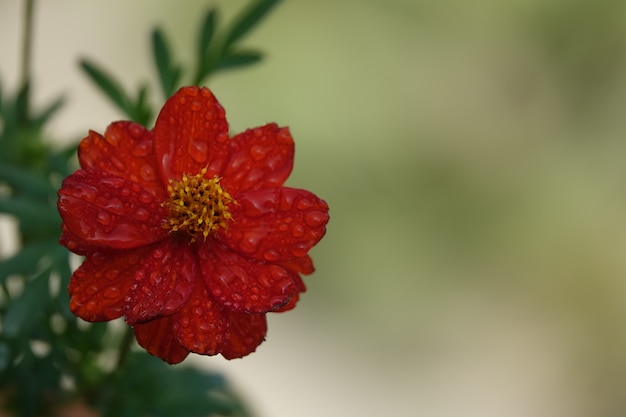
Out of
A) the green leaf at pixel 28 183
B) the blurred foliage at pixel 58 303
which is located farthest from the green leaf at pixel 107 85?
the green leaf at pixel 28 183

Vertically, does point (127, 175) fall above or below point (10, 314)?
above

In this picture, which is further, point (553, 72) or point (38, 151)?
point (553, 72)

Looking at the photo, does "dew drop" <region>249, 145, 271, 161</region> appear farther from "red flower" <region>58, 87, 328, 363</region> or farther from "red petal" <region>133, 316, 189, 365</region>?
"red petal" <region>133, 316, 189, 365</region>

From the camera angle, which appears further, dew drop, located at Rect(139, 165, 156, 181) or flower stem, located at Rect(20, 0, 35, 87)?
flower stem, located at Rect(20, 0, 35, 87)

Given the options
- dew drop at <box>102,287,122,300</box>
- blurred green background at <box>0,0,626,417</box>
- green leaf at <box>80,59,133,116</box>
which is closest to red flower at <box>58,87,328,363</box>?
dew drop at <box>102,287,122,300</box>

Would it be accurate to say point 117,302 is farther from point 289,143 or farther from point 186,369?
point 186,369

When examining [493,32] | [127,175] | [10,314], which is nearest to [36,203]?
[10,314]
